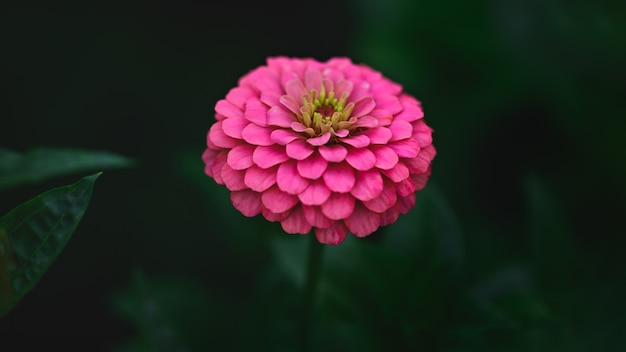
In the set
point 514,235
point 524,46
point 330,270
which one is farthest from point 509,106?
point 330,270

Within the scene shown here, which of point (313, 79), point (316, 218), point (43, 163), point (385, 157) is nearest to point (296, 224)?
point (316, 218)

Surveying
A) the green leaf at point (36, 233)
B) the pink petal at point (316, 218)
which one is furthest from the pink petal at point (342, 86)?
the green leaf at point (36, 233)

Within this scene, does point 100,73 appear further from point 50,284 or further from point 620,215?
A: point 620,215

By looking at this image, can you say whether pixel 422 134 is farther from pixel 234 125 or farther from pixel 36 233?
pixel 36 233

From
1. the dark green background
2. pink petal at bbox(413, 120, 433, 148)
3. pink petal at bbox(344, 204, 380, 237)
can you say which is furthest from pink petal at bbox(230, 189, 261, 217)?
the dark green background

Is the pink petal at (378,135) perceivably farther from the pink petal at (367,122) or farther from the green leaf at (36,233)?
the green leaf at (36,233)

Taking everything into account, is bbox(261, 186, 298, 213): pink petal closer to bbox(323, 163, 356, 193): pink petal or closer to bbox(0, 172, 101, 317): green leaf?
bbox(323, 163, 356, 193): pink petal
